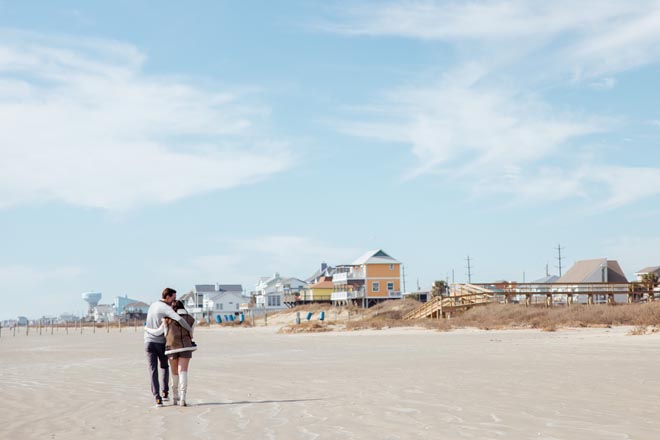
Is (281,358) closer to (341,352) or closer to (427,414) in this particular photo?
(341,352)

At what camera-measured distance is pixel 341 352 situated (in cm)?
2534

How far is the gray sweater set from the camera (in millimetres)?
11727

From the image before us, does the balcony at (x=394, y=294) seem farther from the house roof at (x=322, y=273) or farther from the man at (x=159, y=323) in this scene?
the man at (x=159, y=323)

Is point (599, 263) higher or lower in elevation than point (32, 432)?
higher

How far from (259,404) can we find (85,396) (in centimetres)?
350

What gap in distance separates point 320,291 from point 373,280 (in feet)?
68.9

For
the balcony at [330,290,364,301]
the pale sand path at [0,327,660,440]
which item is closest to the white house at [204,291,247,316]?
the balcony at [330,290,364,301]

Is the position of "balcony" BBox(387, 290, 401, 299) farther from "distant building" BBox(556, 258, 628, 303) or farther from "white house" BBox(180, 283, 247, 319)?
"white house" BBox(180, 283, 247, 319)

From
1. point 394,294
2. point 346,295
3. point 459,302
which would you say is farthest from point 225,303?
point 459,302

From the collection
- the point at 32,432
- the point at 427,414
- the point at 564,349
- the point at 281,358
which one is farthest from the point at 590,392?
the point at 281,358

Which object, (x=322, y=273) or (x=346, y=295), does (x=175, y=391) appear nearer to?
(x=346, y=295)

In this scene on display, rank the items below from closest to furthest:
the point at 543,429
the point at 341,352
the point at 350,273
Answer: the point at 543,429
the point at 341,352
the point at 350,273

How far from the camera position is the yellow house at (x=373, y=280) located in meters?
101

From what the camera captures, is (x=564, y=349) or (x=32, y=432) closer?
(x=32, y=432)
